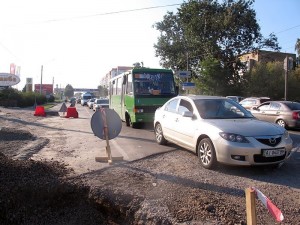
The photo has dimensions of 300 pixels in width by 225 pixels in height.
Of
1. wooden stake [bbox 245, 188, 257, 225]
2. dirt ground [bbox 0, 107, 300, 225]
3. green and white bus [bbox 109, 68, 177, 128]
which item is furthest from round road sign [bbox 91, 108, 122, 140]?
green and white bus [bbox 109, 68, 177, 128]

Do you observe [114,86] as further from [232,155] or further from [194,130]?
[232,155]

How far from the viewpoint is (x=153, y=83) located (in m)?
16.1

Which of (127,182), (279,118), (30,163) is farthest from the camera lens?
(279,118)

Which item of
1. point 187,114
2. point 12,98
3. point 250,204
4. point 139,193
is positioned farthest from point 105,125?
point 12,98

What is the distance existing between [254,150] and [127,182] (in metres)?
2.50

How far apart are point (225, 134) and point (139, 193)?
7.79ft

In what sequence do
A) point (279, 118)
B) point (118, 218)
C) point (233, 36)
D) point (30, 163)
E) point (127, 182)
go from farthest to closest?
point (233, 36)
point (279, 118)
point (30, 163)
point (127, 182)
point (118, 218)

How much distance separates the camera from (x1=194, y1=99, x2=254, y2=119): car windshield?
8.55 meters

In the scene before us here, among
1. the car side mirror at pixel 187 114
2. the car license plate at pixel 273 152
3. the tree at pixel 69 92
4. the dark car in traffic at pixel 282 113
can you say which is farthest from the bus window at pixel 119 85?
the tree at pixel 69 92

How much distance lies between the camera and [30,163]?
7.58 meters

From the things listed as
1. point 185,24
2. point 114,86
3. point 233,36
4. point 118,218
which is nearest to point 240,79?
point 233,36

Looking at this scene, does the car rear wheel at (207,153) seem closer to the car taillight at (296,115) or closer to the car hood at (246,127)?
the car hood at (246,127)

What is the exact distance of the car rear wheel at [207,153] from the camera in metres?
7.48

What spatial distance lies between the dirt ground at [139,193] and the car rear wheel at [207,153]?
187 mm
